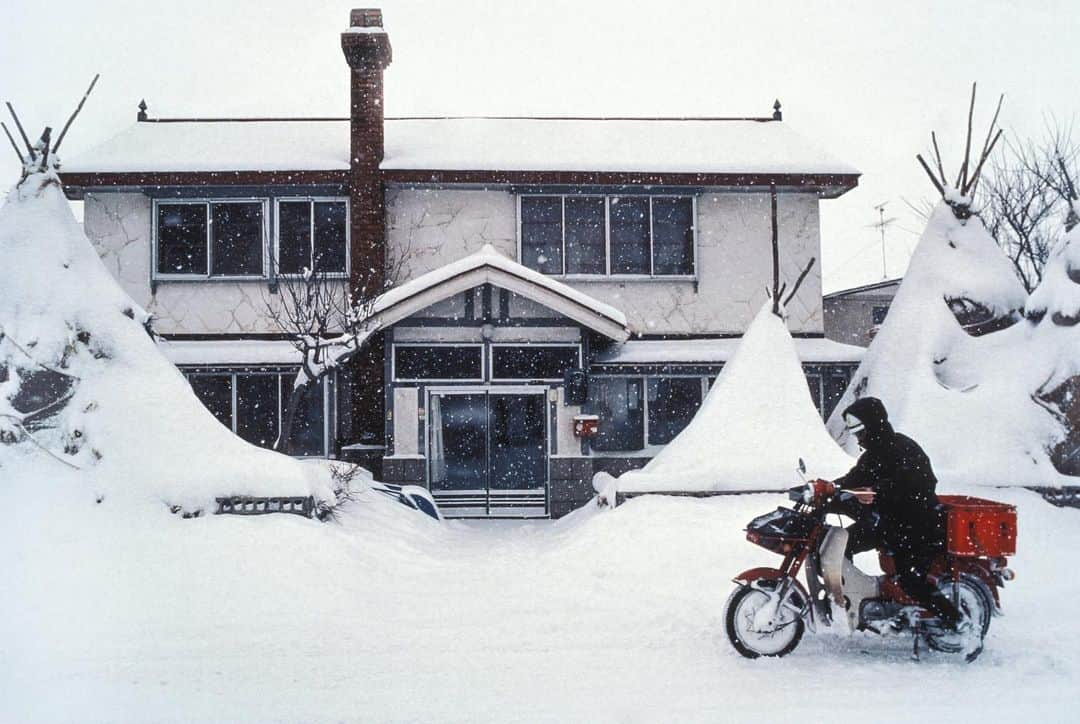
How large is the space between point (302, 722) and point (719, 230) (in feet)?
47.9

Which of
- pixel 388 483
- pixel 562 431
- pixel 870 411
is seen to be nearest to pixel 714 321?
pixel 562 431

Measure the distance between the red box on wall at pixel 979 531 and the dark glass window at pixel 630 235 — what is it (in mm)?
11935

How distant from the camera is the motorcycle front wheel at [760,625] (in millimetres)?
6180

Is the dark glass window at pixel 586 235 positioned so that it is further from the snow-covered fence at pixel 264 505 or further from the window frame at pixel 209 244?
the snow-covered fence at pixel 264 505

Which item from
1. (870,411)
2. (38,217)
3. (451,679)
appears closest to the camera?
(451,679)

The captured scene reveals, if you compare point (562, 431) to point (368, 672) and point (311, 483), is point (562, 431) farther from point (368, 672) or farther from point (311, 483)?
point (368, 672)

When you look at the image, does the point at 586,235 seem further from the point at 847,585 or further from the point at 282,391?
the point at 847,585

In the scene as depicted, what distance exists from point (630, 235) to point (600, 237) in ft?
1.94

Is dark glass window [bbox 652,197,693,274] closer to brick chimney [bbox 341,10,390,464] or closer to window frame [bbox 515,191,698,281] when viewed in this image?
window frame [bbox 515,191,698,281]

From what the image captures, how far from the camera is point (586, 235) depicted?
58.3 feet

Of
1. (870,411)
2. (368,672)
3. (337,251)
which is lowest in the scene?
(368,672)

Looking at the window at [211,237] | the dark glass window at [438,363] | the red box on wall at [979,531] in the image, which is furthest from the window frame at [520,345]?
the red box on wall at [979,531]

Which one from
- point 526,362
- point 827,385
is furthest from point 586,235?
point 827,385

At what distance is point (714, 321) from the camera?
58.3ft
